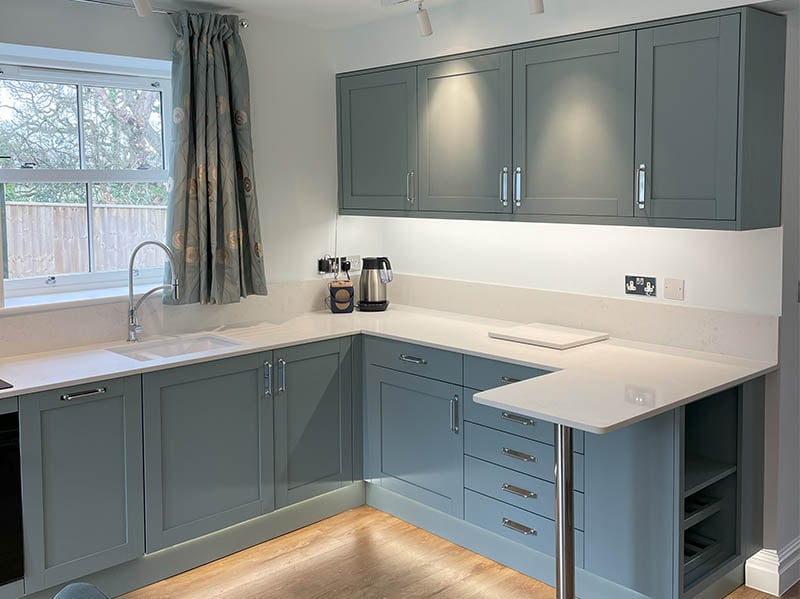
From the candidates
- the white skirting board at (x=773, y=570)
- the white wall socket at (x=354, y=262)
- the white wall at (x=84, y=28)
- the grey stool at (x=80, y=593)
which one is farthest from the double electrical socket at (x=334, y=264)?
the grey stool at (x=80, y=593)

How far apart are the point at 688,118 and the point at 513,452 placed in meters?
1.41

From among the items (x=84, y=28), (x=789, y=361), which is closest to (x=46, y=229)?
(x=84, y=28)

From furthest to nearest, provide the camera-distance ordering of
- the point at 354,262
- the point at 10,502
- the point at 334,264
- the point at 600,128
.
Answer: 1. the point at 354,262
2. the point at 334,264
3. the point at 600,128
4. the point at 10,502

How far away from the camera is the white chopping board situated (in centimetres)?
342

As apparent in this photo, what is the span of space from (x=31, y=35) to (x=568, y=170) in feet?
7.29

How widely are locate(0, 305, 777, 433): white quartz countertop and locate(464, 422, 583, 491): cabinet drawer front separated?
310 millimetres

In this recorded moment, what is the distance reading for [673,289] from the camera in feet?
11.0

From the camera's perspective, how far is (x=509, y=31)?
352 centimetres

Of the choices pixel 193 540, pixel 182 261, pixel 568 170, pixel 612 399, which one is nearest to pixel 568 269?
pixel 568 170

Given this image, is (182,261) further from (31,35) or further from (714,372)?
(714,372)

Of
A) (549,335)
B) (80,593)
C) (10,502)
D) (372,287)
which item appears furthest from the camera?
(372,287)

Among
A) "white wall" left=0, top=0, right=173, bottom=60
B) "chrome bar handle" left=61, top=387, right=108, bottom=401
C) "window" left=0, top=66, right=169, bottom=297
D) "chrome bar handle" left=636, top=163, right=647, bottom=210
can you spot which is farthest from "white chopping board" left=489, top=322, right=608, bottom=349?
"white wall" left=0, top=0, right=173, bottom=60

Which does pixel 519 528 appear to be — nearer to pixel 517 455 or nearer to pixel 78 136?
pixel 517 455

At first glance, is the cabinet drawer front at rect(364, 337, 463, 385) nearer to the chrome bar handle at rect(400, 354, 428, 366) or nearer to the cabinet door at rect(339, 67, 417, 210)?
the chrome bar handle at rect(400, 354, 428, 366)
